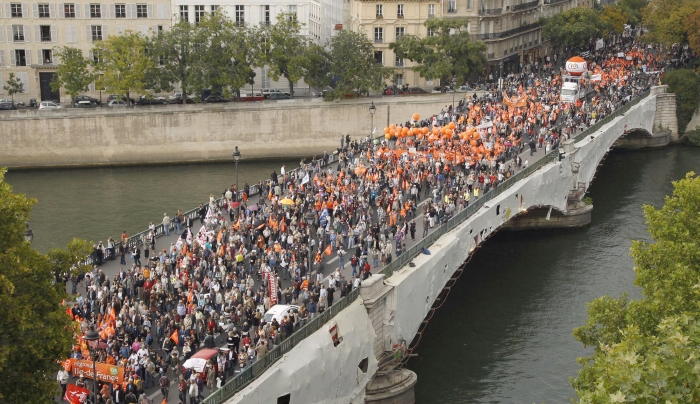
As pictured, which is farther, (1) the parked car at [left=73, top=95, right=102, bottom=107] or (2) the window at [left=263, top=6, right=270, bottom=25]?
(2) the window at [left=263, top=6, right=270, bottom=25]

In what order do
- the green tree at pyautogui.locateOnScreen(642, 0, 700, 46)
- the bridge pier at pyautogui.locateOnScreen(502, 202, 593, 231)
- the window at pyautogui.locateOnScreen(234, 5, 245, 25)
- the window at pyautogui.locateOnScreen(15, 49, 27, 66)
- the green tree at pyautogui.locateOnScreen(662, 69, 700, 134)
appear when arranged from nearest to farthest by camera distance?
the bridge pier at pyautogui.locateOnScreen(502, 202, 593, 231), the window at pyautogui.locateOnScreen(15, 49, 27, 66), the green tree at pyautogui.locateOnScreen(662, 69, 700, 134), the window at pyautogui.locateOnScreen(234, 5, 245, 25), the green tree at pyautogui.locateOnScreen(642, 0, 700, 46)

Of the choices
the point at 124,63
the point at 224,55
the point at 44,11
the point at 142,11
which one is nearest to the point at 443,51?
the point at 224,55

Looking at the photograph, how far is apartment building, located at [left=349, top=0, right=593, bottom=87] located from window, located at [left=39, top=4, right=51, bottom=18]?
2638 centimetres

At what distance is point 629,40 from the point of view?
12619 centimetres

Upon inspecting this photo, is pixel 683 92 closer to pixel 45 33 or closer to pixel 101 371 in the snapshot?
pixel 45 33

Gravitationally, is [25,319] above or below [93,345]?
above

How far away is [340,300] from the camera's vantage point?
1636 inches

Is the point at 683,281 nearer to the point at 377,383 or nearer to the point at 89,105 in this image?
the point at 377,383

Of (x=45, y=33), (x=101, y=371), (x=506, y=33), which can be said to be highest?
(x=45, y=33)

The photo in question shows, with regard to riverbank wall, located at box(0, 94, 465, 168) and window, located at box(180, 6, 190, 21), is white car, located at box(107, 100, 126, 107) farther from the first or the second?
window, located at box(180, 6, 190, 21)

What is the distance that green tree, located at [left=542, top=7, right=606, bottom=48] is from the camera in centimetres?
11406

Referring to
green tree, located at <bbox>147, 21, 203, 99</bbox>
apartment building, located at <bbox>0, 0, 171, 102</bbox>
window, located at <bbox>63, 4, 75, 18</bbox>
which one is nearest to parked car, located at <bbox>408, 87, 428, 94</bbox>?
green tree, located at <bbox>147, 21, 203, 99</bbox>

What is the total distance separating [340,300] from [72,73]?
53.5 meters

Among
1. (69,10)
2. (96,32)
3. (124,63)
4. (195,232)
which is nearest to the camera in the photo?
(195,232)
